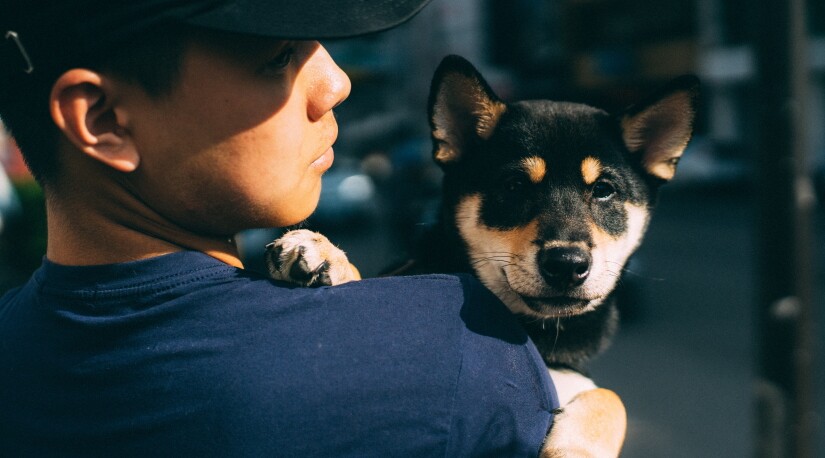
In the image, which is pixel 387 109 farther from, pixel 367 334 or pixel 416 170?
pixel 367 334

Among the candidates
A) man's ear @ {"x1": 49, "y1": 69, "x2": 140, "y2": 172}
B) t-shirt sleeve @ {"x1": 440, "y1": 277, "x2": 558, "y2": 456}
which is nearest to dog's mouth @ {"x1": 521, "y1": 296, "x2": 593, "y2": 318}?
t-shirt sleeve @ {"x1": 440, "y1": 277, "x2": 558, "y2": 456}

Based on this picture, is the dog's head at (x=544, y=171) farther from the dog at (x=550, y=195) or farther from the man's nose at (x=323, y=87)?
the man's nose at (x=323, y=87)

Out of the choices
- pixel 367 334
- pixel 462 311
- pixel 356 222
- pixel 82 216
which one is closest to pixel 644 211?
pixel 462 311

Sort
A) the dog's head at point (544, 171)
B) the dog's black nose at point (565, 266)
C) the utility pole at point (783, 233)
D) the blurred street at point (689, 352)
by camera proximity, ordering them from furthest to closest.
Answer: the blurred street at point (689, 352) < the utility pole at point (783, 233) < the dog's head at point (544, 171) < the dog's black nose at point (565, 266)

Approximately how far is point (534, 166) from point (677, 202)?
20.2 m

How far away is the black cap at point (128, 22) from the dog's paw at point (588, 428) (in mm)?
870

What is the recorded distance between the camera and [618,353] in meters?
7.77

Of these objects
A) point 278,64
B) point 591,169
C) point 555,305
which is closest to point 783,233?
point 591,169

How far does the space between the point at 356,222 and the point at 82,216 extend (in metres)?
18.1

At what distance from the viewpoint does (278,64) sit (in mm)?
1314

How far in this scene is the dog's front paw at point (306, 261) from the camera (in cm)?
170

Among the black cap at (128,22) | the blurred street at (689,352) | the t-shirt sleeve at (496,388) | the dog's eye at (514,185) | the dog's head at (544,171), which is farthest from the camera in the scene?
the blurred street at (689,352)

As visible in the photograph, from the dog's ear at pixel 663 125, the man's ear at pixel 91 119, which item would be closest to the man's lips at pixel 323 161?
the man's ear at pixel 91 119

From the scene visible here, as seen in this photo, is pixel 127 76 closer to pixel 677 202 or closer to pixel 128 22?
pixel 128 22
